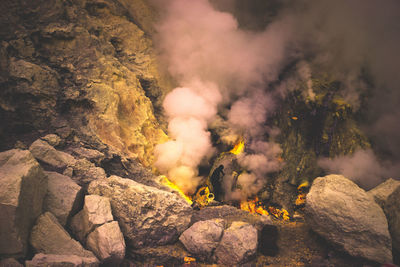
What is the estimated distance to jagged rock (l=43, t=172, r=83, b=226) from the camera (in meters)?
2.67

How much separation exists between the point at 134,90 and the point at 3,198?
327 centimetres

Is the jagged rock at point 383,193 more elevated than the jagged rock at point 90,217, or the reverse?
the jagged rock at point 383,193

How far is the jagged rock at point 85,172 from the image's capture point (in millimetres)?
3254

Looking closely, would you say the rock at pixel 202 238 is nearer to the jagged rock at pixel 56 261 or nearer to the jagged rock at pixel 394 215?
the jagged rock at pixel 56 261

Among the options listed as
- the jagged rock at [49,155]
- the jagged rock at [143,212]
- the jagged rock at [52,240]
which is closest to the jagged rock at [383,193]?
the jagged rock at [143,212]

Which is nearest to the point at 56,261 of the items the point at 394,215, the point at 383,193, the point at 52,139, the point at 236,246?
the point at 52,139

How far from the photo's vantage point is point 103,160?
3.73 metres

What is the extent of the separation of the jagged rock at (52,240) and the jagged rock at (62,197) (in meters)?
0.14

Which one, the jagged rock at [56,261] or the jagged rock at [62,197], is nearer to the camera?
the jagged rock at [56,261]

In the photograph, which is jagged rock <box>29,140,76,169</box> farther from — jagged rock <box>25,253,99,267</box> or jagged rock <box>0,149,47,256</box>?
jagged rock <box>25,253,99,267</box>

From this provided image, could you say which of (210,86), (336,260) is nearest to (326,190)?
(336,260)

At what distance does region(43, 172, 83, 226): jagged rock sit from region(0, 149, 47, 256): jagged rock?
0.18 metres

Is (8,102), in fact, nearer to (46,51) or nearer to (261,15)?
(46,51)

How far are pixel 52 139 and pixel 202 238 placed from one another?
9.56 ft
